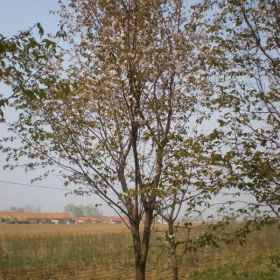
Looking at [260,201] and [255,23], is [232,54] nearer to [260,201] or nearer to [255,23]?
[255,23]

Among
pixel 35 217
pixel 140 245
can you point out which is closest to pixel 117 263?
pixel 140 245

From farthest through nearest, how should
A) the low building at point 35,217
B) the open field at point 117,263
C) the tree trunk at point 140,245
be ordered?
the low building at point 35,217, the open field at point 117,263, the tree trunk at point 140,245

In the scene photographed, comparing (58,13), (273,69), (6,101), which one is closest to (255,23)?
(273,69)

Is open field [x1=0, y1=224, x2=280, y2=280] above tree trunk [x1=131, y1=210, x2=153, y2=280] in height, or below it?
below

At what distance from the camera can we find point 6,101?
16.7ft

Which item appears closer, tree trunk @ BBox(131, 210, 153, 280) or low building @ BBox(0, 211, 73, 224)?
tree trunk @ BBox(131, 210, 153, 280)

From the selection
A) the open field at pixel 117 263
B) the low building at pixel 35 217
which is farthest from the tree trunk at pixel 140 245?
the low building at pixel 35 217

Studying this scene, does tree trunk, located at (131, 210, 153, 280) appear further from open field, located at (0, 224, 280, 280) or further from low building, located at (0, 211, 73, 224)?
low building, located at (0, 211, 73, 224)

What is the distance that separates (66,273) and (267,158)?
2112 cm

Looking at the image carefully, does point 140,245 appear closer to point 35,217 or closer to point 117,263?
point 117,263

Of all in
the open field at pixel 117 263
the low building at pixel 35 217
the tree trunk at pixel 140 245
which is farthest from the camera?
the low building at pixel 35 217

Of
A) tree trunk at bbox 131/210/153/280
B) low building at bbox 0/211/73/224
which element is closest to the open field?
tree trunk at bbox 131/210/153/280

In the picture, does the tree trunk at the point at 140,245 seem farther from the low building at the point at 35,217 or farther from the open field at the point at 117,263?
the low building at the point at 35,217

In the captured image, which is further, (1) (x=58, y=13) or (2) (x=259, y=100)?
(1) (x=58, y=13)
